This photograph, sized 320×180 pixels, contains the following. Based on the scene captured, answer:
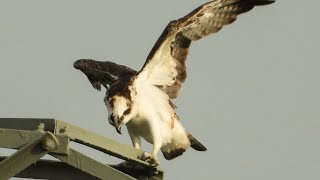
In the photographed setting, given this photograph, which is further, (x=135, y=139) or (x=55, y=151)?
(x=135, y=139)

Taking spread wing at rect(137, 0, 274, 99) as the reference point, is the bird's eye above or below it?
below

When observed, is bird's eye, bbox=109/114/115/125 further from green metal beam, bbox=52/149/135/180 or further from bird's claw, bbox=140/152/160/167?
green metal beam, bbox=52/149/135/180

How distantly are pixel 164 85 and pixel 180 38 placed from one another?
23.0 inches

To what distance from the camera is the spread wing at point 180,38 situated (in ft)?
33.6

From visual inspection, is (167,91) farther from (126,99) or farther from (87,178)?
(87,178)

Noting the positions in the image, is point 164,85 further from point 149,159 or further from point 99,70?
point 149,159

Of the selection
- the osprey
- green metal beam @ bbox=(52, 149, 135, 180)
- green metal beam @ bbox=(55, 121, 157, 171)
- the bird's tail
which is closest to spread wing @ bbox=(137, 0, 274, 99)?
the osprey

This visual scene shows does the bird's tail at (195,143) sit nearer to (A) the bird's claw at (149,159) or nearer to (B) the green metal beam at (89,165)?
(A) the bird's claw at (149,159)

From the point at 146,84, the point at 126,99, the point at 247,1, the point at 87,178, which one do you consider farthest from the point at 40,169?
the point at 247,1

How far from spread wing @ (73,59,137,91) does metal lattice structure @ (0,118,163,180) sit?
145 inches

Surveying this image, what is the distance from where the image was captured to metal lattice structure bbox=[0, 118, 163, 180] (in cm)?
589

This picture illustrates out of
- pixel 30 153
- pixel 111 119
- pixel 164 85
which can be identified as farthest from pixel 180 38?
pixel 30 153

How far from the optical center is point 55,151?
→ 5934 millimetres

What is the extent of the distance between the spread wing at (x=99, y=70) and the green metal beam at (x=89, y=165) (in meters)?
4.82
